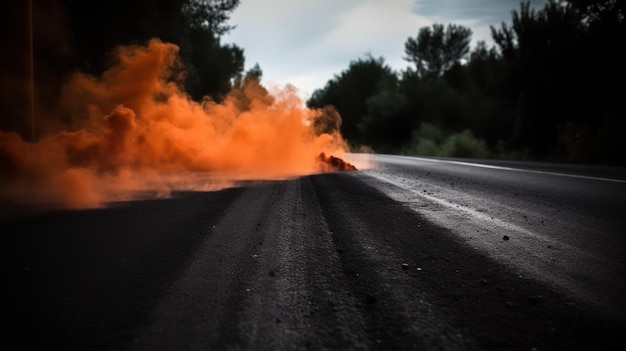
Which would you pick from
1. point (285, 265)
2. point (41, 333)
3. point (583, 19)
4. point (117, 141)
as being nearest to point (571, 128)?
point (583, 19)

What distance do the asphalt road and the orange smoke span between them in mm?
2845

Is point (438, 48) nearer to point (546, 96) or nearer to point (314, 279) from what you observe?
point (546, 96)

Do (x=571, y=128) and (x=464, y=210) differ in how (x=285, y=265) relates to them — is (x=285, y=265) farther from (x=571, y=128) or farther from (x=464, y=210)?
(x=571, y=128)

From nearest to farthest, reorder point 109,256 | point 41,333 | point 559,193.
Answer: point 41,333, point 109,256, point 559,193

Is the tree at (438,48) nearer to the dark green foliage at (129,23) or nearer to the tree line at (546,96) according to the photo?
the tree line at (546,96)

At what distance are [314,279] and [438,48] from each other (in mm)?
68968

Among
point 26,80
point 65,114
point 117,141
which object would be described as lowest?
point 117,141

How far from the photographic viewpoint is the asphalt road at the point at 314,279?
2062mm

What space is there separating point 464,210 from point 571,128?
19931mm

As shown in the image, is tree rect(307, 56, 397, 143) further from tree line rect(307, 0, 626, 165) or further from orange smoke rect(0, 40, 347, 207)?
orange smoke rect(0, 40, 347, 207)

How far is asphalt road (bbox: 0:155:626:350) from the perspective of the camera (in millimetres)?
2062

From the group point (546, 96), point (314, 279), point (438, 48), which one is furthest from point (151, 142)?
point (438, 48)

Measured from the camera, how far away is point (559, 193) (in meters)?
7.34

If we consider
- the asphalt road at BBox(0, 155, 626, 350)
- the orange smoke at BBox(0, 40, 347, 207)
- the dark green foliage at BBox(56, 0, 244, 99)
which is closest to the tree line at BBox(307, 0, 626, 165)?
the orange smoke at BBox(0, 40, 347, 207)
